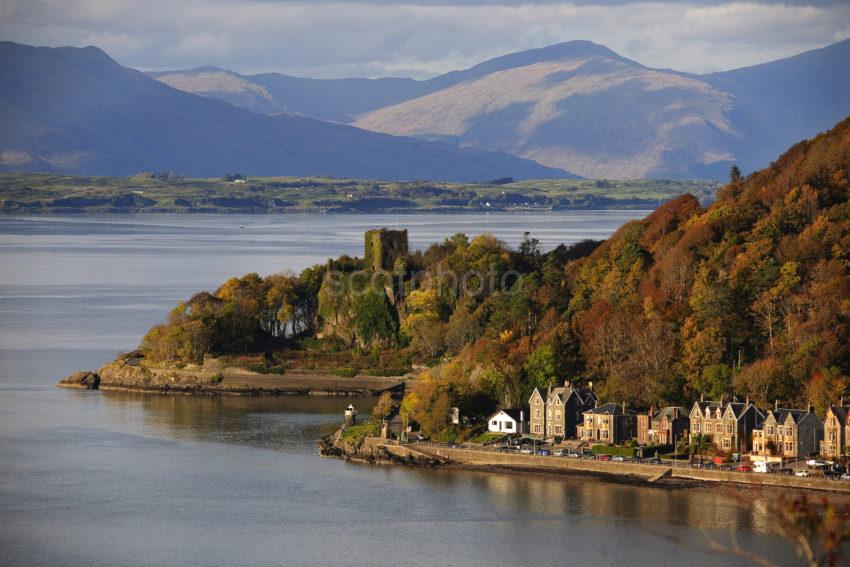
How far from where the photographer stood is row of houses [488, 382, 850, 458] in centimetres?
4203

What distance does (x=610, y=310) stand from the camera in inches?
2060

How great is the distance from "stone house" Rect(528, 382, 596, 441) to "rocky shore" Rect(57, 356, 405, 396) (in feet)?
38.5

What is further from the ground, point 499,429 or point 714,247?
point 714,247

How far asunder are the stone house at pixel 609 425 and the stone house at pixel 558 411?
0.68 m

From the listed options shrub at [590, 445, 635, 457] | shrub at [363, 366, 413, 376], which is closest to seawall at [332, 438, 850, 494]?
shrub at [590, 445, 635, 457]

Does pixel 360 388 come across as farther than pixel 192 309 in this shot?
No

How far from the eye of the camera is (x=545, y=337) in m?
51.1

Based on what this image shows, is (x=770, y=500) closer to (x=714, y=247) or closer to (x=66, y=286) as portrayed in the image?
(x=714, y=247)

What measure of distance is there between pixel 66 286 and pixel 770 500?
69901 millimetres

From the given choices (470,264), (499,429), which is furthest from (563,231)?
(499,429)

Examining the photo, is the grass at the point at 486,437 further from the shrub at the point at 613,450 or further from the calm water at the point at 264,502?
the calm water at the point at 264,502

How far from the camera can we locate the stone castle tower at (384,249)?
6806 centimetres

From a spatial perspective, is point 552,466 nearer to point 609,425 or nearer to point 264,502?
point 609,425

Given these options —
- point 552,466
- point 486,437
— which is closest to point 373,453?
point 486,437
